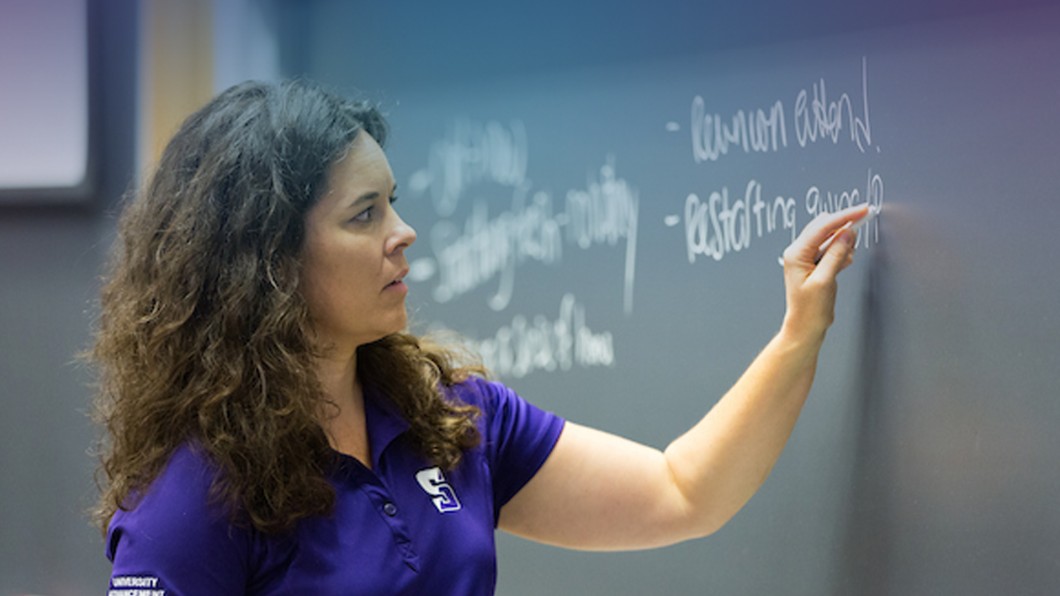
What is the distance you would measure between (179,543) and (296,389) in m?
0.17

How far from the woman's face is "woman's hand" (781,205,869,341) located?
1.23ft

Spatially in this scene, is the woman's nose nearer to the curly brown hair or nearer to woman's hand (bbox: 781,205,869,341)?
the curly brown hair

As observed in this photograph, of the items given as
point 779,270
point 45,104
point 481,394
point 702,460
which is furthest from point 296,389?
point 45,104

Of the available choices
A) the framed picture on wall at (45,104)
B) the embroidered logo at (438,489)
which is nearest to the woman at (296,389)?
the embroidered logo at (438,489)

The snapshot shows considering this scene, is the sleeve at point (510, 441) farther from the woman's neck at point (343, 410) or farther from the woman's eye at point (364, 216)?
the woman's eye at point (364, 216)

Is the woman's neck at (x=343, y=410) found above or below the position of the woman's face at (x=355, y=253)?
below

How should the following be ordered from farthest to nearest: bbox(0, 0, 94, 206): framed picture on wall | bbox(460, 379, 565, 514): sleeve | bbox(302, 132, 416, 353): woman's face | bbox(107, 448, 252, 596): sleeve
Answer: bbox(0, 0, 94, 206): framed picture on wall → bbox(460, 379, 565, 514): sleeve → bbox(302, 132, 416, 353): woman's face → bbox(107, 448, 252, 596): sleeve

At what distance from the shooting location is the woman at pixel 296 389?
1031 mm

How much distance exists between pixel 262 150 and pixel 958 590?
0.77 m

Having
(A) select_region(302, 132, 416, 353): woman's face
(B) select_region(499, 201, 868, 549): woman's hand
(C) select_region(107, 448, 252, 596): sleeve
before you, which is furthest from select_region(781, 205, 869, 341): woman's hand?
(C) select_region(107, 448, 252, 596): sleeve

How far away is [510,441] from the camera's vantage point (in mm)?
1246

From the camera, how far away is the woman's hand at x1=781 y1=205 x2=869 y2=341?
1.15 m

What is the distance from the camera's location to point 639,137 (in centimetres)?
140

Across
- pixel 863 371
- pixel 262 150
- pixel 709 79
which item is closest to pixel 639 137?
pixel 709 79
